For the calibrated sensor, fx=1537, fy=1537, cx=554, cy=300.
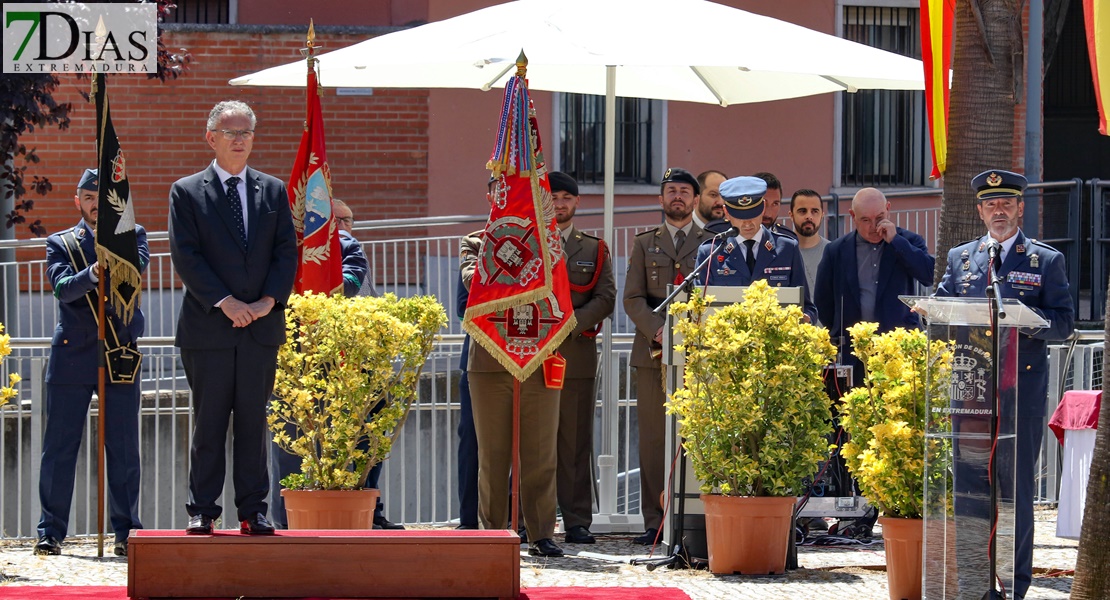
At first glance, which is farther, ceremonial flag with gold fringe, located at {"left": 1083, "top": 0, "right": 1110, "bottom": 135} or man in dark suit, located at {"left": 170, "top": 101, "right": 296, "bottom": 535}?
man in dark suit, located at {"left": 170, "top": 101, "right": 296, "bottom": 535}

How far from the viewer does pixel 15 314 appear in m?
12.0

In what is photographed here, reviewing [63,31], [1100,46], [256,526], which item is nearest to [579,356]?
[256,526]

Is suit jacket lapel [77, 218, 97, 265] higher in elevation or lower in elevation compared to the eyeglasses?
lower

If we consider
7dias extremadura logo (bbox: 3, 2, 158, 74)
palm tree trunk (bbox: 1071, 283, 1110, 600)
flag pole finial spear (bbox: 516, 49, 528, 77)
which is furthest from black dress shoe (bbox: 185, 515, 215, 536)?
7dias extremadura logo (bbox: 3, 2, 158, 74)

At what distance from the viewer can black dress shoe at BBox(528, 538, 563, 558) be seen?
8219 millimetres

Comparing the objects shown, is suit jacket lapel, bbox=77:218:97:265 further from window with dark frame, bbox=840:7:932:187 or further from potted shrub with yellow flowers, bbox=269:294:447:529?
window with dark frame, bbox=840:7:932:187

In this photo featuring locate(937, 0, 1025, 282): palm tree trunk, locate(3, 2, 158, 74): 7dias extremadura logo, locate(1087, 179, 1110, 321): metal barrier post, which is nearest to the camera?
locate(937, 0, 1025, 282): palm tree trunk

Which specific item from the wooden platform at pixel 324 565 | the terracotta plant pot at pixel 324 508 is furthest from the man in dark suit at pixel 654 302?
the wooden platform at pixel 324 565

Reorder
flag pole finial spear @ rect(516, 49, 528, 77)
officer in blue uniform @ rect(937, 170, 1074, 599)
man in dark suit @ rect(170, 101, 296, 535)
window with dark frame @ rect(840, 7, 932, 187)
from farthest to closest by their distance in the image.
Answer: window with dark frame @ rect(840, 7, 932, 187) → flag pole finial spear @ rect(516, 49, 528, 77) → officer in blue uniform @ rect(937, 170, 1074, 599) → man in dark suit @ rect(170, 101, 296, 535)

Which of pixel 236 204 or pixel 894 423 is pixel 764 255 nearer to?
pixel 894 423

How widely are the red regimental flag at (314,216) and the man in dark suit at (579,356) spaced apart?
4.32 feet

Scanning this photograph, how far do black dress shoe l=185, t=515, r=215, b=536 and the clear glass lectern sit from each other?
3023mm

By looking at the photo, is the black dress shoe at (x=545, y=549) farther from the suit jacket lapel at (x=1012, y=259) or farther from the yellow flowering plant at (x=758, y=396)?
the suit jacket lapel at (x=1012, y=259)

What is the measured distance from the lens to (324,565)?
6383mm
